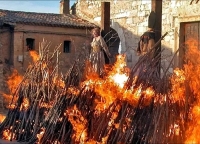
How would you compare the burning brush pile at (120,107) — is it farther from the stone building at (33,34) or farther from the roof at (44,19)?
the roof at (44,19)

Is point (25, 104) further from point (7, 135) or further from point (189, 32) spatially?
point (189, 32)

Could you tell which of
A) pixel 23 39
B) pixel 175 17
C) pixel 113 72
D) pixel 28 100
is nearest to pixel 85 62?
pixel 113 72

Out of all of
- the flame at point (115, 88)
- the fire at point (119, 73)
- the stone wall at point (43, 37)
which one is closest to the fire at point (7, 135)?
the flame at point (115, 88)

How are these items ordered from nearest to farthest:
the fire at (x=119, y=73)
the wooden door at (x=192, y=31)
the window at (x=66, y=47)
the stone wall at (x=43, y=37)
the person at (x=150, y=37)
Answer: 1. the fire at (x=119, y=73)
2. the person at (x=150, y=37)
3. the wooden door at (x=192, y=31)
4. the stone wall at (x=43, y=37)
5. the window at (x=66, y=47)

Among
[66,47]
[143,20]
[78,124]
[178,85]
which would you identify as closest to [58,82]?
[78,124]

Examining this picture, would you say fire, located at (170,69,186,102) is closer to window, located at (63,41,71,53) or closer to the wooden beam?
the wooden beam

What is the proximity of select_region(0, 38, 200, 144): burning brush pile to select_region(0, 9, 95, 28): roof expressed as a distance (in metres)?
10.9

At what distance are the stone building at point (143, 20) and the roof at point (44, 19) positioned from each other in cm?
39

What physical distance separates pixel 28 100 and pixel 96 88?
175 cm

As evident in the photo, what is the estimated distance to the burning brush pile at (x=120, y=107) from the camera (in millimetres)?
4984

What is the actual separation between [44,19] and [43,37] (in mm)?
1153

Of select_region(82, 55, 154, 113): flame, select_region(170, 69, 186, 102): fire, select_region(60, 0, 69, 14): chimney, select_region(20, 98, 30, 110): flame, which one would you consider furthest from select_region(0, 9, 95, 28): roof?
select_region(170, 69, 186, 102): fire

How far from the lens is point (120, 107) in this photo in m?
5.36

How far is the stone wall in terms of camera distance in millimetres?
17175
